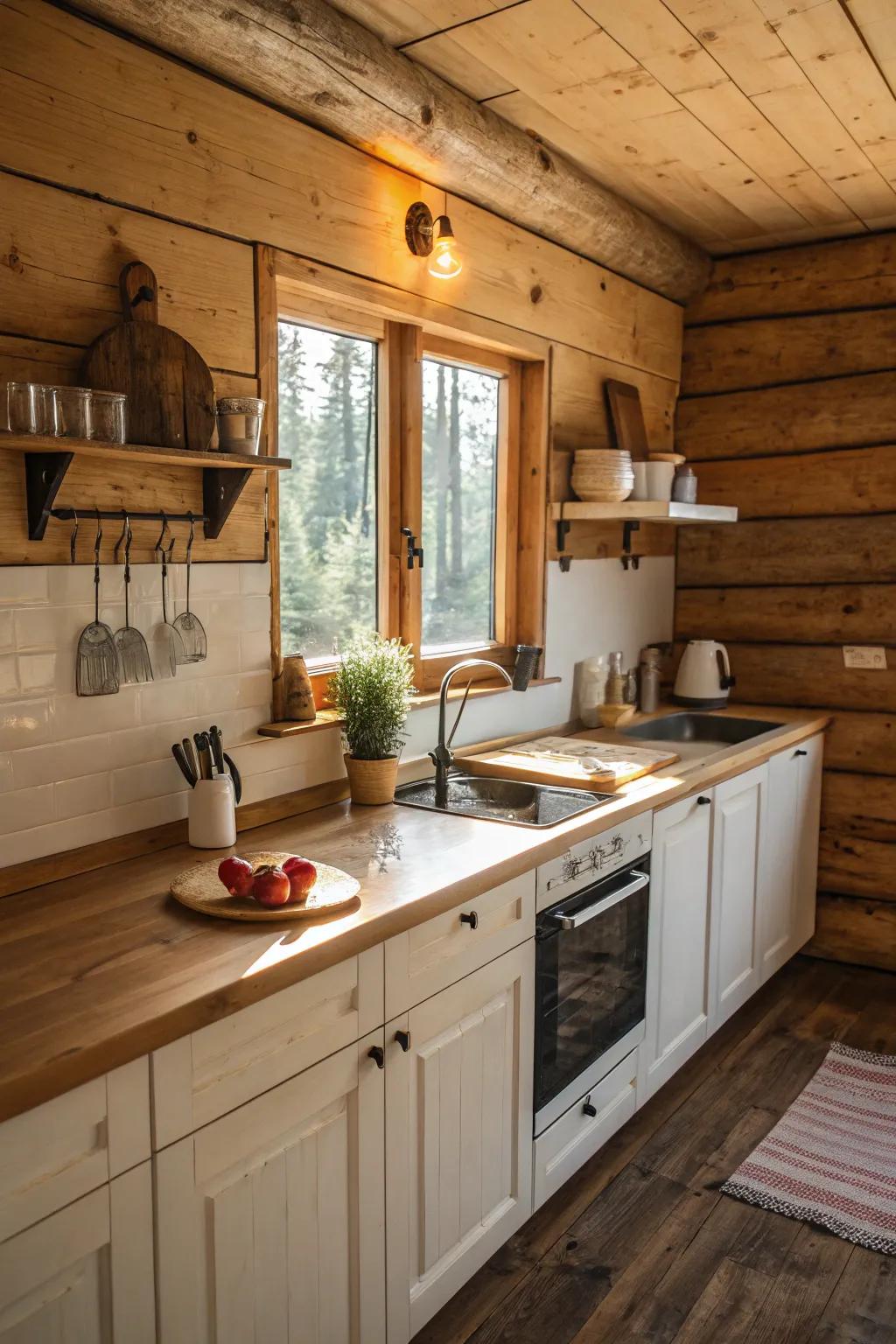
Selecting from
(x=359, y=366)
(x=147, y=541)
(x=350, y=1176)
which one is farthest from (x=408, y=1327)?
(x=359, y=366)

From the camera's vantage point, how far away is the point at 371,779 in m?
2.49

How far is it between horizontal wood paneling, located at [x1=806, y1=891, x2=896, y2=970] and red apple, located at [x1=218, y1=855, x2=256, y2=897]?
2927 millimetres

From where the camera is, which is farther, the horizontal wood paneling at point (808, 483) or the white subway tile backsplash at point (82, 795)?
the horizontal wood paneling at point (808, 483)

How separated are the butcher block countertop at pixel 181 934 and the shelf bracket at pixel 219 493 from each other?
652 mm

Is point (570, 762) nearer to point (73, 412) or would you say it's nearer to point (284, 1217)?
point (284, 1217)

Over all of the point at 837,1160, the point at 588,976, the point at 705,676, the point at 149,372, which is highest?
the point at 149,372

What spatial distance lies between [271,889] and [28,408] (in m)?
0.86

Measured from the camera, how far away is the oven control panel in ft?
7.34

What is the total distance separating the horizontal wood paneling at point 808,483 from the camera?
381 centimetres

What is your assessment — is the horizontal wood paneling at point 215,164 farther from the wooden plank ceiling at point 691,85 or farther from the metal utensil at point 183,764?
the metal utensil at point 183,764

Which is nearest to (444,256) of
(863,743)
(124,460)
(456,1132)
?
(124,460)

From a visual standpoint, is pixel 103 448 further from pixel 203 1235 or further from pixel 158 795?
pixel 203 1235

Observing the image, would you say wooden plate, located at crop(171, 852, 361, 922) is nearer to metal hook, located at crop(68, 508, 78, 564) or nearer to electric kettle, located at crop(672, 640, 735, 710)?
metal hook, located at crop(68, 508, 78, 564)

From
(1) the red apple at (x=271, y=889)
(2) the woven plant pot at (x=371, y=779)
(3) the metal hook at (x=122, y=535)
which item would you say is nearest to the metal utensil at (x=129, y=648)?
(3) the metal hook at (x=122, y=535)
